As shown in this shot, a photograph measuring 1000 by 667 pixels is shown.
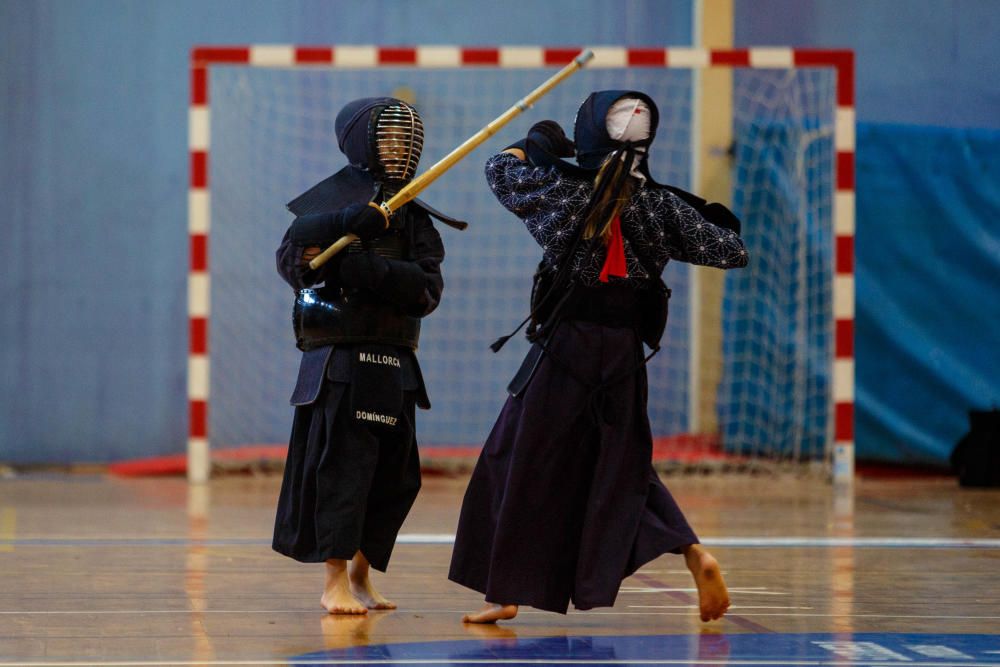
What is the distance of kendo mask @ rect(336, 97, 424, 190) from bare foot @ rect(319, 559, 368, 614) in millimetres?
988

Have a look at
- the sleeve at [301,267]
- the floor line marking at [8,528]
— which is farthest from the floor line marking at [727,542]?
the sleeve at [301,267]

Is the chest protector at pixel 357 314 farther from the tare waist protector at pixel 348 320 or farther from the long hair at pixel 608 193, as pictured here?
the long hair at pixel 608 193

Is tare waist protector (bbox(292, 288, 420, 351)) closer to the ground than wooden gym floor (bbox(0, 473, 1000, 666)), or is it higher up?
higher up

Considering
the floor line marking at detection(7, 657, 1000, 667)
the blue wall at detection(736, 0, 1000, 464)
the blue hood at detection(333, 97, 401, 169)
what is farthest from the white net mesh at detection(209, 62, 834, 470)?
the floor line marking at detection(7, 657, 1000, 667)

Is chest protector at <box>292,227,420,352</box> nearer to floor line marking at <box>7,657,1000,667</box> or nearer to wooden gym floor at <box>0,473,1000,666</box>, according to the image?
wooden gym floor at <box>0,473,1000,666</box>

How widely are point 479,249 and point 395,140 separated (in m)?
4.70

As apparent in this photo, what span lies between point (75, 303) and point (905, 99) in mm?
5051

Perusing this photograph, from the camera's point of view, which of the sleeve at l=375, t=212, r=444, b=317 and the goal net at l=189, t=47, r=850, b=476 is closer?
the sleeve at l=375, t=212, r=444, b=317

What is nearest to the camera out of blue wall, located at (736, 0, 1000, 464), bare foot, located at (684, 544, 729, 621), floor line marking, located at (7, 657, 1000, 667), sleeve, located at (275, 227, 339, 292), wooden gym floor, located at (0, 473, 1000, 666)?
floor line marking, located at (7, 657, 1000, 667)

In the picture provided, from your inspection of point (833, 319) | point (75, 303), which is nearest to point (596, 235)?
point (833, 319)

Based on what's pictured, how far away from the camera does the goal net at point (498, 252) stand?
326 inches

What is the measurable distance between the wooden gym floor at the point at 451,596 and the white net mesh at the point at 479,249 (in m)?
1.72

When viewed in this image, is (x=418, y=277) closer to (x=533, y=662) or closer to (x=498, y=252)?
(x=533, y=662)

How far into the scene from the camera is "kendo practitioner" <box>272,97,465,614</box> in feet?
12.1
